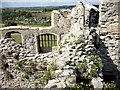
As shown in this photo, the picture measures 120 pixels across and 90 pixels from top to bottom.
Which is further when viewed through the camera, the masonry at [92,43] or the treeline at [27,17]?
the treeline at [27,17]

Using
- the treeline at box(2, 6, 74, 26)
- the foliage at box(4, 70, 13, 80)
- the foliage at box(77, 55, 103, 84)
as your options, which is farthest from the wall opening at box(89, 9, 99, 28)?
the treeline at box(2, 6, 74, 26)

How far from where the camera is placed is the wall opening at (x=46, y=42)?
60.1 ft

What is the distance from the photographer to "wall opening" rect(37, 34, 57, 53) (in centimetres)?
1831

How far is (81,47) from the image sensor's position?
6223mm

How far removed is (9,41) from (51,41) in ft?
36.2

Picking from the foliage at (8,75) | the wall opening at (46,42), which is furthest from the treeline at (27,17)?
Answer: the foliage at (8,75)

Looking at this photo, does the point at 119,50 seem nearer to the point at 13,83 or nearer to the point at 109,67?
the point at 109,67

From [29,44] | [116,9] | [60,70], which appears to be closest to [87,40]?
[116,9]

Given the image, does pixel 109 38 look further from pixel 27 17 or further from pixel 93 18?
pixel 27 17

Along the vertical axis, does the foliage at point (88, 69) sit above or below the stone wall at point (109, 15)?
below

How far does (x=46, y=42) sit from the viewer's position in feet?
64.8

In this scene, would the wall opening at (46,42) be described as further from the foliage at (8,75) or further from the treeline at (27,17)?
the foliage at (8,75)

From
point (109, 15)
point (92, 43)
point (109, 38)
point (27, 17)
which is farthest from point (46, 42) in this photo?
point (92, 43)

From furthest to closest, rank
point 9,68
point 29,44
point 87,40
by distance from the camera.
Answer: point 29,44 → point 9,68 → point 87,40
